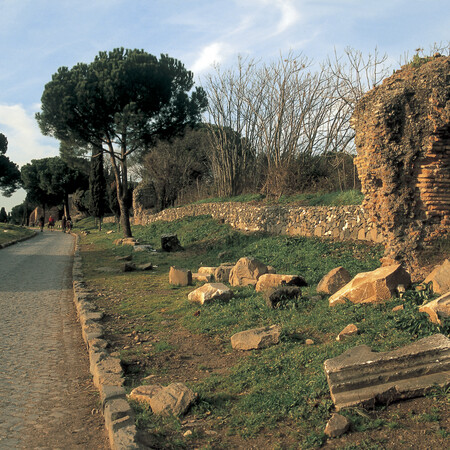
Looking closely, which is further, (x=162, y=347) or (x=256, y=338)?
(x=162, y=347)

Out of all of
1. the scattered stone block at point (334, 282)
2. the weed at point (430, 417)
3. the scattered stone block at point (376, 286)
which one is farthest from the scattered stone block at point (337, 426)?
the scattered stone block at point (334, 282)

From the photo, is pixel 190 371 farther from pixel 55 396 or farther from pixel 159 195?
pixel 159 195

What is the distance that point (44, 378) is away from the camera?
16.6 ft

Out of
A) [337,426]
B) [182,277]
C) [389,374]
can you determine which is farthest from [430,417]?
[182,277]

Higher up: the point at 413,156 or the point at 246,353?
the point at 413,156

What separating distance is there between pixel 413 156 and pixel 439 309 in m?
3.45

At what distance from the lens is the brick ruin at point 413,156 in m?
7.22

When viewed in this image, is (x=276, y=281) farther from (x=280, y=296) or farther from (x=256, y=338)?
(x=256, y=338)

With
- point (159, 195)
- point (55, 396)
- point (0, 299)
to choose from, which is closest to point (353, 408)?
point (55, 396)

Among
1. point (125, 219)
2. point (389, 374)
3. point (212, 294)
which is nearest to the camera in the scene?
point (389, 374)

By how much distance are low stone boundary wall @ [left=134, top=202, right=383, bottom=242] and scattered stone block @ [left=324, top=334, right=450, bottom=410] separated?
280 inches

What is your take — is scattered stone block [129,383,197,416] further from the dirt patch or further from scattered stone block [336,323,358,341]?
scattered stone block [336,323,358,341]

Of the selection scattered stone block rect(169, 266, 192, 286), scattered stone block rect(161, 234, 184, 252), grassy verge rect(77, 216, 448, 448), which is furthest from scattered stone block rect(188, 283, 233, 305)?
scattered stone block rect(161, 234, 184, 252)

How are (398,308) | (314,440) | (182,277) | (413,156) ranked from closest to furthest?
(314,440) → (398,308) → (413,156) → (182,277)
